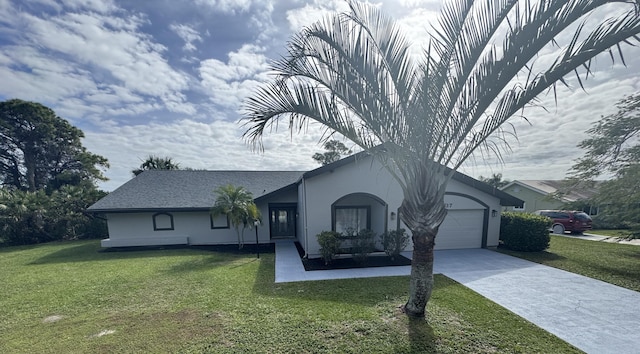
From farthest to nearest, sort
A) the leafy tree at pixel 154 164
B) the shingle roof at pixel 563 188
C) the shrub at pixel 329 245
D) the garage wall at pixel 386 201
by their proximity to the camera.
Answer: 1. the leafy tree at pixel 154 164
2. the shingle roof at pixel 563 188
3. the garage wall at pixel 386 201
4. the shrub at pixel 329 245

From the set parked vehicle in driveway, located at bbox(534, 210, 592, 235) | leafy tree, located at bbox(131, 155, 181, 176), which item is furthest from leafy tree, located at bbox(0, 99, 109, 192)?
parked vehicle in driveway, located at bbox(534, 210, 592, 235)

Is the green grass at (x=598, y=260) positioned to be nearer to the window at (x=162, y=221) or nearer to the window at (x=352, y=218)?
the window at (x=352, y=218)

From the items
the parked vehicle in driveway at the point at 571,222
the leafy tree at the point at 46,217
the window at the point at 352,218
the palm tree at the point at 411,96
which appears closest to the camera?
the palm tree at the point at 411,96

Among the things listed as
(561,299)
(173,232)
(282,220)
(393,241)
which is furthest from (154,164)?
(561,299)

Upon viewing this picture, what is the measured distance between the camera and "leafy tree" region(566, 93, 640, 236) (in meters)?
10.8

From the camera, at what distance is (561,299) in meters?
6.26

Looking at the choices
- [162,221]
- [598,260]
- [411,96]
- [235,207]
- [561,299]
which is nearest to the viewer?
[411,96]

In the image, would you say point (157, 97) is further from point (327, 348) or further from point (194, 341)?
point (327, 348)

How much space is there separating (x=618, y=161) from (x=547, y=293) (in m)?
10.0

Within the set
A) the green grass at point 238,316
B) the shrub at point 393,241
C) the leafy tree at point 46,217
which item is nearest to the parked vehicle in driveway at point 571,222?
the shrub at point 393,241

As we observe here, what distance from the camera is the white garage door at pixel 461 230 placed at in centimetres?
1173

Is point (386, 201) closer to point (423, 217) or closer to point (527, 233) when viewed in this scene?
point (423, 217)

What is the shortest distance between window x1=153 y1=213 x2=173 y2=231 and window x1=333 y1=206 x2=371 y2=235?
985 centimetres

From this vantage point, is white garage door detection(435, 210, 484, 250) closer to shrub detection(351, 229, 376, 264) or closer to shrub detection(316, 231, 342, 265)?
shrub detection(351, 229, 376, 264)
